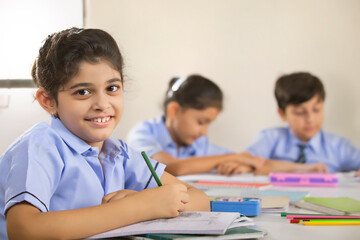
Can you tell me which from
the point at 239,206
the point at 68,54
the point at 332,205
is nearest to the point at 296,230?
the point at 239,206

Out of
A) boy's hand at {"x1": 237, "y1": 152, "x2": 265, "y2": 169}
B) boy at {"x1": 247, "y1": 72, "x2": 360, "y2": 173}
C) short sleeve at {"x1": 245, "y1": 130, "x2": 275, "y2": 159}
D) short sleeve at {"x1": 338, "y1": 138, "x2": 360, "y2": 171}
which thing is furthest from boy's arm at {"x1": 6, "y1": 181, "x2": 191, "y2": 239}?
short sleeve at {"x1": 338, "y1": 138, "x2": 360, "y2": 171}

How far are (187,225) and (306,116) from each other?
179cm

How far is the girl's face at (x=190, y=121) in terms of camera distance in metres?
2.32

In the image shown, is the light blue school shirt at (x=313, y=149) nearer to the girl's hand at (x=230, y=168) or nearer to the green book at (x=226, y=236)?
the girl's hand at (x=230, y=168)

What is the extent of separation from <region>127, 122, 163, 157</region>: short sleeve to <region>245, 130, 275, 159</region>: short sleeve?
528mm

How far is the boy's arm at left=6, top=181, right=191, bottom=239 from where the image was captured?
782 millimetres

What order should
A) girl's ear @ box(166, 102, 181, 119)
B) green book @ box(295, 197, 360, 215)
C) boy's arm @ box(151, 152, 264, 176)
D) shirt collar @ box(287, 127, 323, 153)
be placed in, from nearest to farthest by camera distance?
green book @ box(295, 197, 360, 215)
boy's arm @ box(151, 152, 264, 176)
girl's ear @ box(166, 102, 181, 119)
shirt collar @ box(287, 127, 323, 153)

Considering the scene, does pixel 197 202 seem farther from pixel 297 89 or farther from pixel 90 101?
pixel 297 89

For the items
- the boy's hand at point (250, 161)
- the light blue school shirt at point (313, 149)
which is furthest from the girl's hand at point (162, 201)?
the light blue school shirt at point (313, 149)

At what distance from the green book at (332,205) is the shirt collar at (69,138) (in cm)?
54

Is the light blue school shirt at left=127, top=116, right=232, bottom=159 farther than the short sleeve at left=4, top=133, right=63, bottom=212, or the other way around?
the light blue school shirt at left=127, top=116, right=232, bottom=159

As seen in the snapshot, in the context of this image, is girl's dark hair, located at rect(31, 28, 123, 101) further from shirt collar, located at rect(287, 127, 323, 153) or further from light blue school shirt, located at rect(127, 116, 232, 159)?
shirt collar, located at rect(287, 127, 323, 153)

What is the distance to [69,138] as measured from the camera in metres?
1.00

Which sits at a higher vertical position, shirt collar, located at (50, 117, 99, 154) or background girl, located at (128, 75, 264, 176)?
shirt collar, located at (50, 117, 99, 154)
